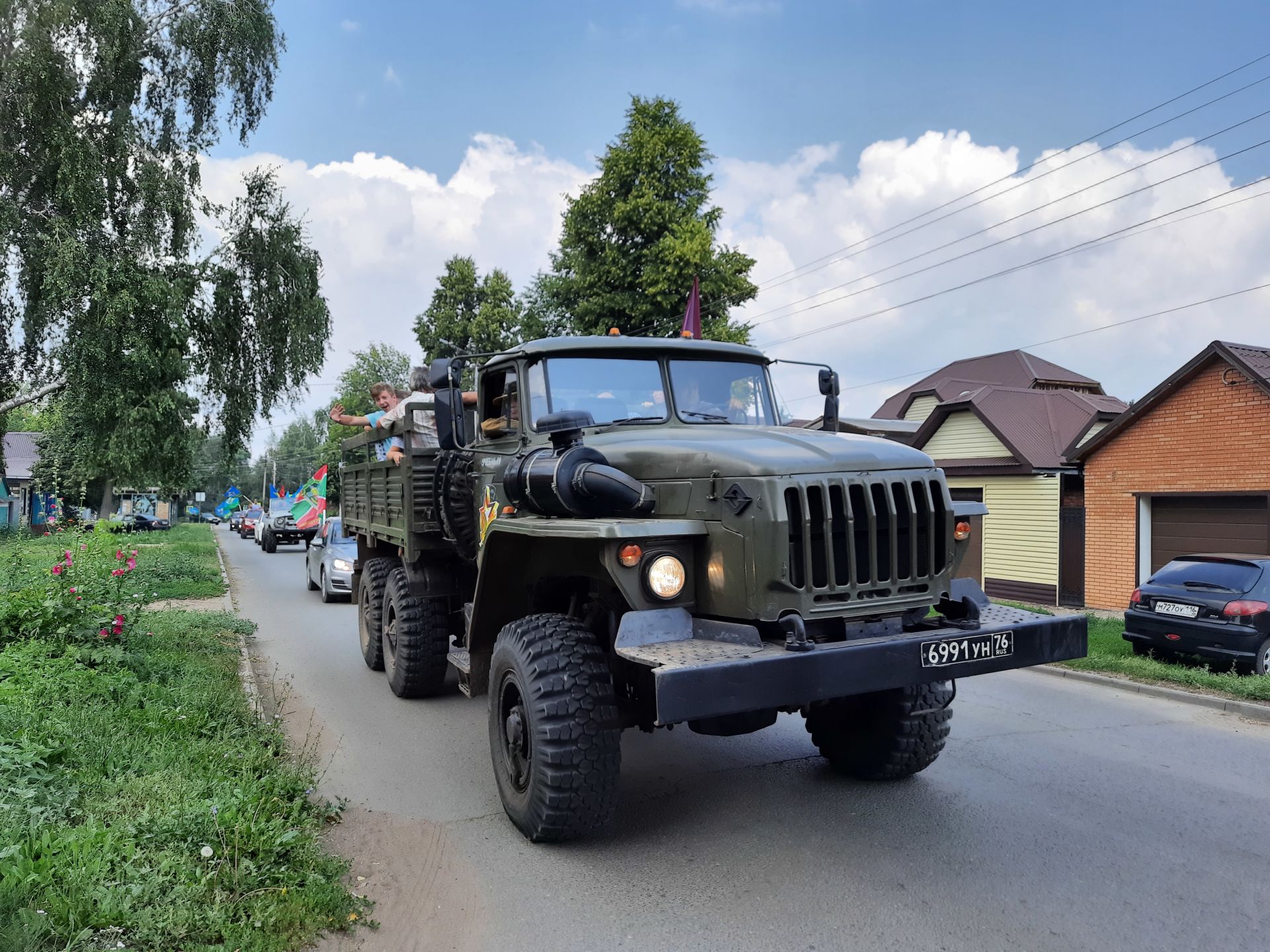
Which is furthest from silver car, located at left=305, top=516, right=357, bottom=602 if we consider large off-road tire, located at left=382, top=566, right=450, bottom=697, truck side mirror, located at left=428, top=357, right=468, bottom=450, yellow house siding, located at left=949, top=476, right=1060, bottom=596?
yellow house siding, located at left=949, top=476, right=1060, bottom=596

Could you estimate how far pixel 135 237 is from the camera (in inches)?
707

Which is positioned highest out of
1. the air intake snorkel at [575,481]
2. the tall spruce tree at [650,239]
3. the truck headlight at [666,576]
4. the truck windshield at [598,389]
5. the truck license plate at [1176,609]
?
the tall spruce tree at [650,239]

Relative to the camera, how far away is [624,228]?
22609 millimetres

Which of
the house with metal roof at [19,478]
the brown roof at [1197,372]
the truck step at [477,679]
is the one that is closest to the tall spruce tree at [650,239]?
the brown roof at [1197,372]

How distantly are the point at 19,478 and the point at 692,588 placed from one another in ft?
197

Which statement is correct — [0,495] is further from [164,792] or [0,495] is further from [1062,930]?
[1062,930]

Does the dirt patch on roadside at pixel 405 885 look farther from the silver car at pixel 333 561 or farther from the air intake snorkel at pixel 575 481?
the silver car at pixel 333 561

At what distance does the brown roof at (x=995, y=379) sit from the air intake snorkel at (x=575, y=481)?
816 inches

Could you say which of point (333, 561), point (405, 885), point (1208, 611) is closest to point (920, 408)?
point (1208, 611)

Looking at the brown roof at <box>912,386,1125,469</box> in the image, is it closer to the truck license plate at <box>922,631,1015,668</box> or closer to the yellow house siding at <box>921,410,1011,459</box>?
the yellow house siding at <box>921,410,1011,459</box>

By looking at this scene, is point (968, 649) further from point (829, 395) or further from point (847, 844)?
point (829, 395)

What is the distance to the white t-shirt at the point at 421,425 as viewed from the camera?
6.81 m

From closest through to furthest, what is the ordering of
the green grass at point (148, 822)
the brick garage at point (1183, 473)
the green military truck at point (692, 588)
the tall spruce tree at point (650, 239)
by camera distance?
1. the green grass at point (148, 822)
2. the green military truck at point (692, 588)
3. the brick garage at point (1183, 473)
4. the tall spruce tree at point (650, 239)

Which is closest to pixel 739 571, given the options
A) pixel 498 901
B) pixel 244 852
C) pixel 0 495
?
pixel 498 901
